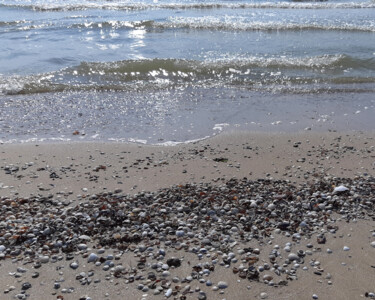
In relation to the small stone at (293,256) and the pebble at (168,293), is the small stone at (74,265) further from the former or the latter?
the small stone at (293,256)

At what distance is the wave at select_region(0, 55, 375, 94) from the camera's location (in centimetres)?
1182

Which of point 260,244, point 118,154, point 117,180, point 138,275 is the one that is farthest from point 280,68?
point 138,275

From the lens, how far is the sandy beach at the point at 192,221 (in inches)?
159

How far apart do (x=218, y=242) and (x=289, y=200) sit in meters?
1.39

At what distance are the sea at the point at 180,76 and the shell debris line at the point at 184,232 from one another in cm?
262

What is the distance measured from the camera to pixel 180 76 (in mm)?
12820

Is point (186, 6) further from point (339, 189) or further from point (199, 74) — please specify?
point (339, 189)

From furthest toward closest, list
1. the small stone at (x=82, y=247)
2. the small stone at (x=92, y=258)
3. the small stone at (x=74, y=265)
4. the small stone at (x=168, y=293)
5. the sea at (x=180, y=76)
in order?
the sea at (x=180, y=76)
the small stone at (x=82, y=247)
the small stone at (x=92, y=258)
the small stone at (x=74, y=265)
the small stone at (x=168, y=293)

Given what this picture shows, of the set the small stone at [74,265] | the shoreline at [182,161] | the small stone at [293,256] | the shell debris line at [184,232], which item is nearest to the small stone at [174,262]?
the shell debris line at [184,232]

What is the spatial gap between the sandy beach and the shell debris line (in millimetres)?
14

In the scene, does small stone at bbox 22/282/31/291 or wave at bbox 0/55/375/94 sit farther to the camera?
wave at bbox 0/55/375/94

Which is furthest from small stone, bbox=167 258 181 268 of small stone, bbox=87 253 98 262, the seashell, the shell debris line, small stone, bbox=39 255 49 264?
the seashell

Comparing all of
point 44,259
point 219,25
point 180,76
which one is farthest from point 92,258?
point 219,25

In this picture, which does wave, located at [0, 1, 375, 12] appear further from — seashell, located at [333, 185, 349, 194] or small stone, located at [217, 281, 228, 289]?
small stone, located at [217, 281, 228, 289]
